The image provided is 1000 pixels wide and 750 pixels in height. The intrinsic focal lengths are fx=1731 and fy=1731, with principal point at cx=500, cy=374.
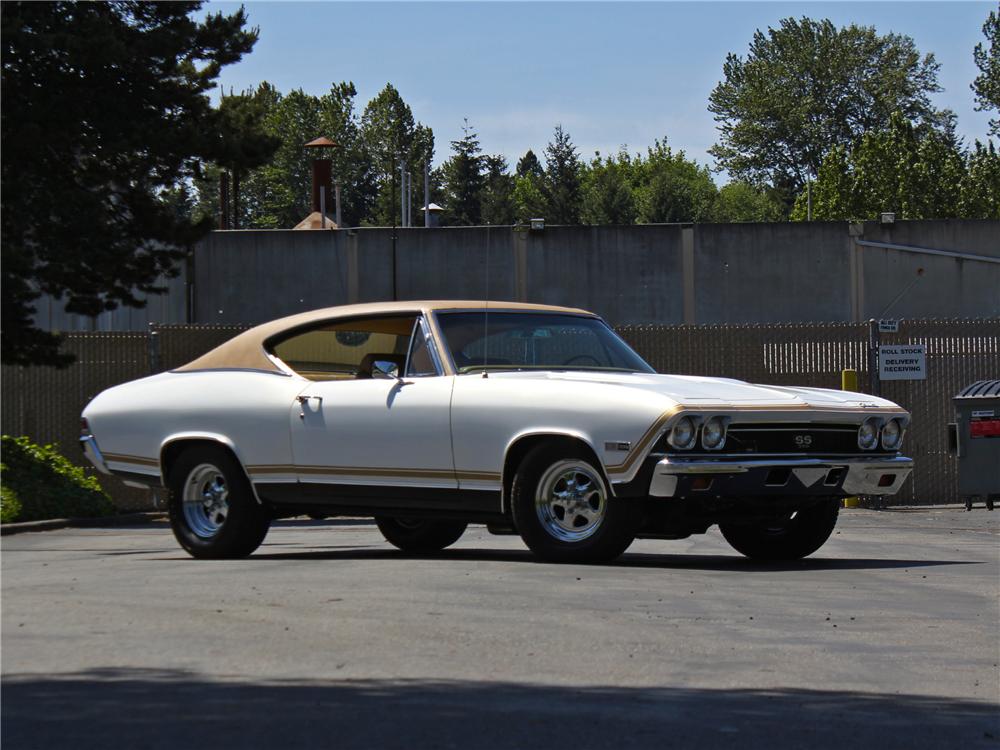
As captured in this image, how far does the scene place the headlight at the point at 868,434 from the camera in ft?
32.9

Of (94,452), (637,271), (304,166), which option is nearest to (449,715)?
(94,452)

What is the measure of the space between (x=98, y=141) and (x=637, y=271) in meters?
27.2

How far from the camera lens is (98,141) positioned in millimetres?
20000

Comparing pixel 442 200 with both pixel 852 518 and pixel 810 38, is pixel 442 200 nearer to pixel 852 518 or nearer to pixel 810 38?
pixel 810 38

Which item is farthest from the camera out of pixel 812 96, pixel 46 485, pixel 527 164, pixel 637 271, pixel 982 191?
pixel 527 164

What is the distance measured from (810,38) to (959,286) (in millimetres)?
63516

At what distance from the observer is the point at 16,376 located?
1827 cm

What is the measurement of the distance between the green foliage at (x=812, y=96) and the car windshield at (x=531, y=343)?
9582 centimetres

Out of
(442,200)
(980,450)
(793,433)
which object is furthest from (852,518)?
(442,200)

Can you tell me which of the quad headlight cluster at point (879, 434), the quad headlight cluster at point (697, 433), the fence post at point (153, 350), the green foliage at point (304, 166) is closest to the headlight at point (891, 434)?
the quad headlight cluster at point (879, 434)

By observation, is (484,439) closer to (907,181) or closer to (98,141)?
(98,141)

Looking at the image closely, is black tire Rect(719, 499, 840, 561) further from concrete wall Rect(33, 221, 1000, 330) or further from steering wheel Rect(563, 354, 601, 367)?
concrete wall Rect(33, 221, 1000, 330)

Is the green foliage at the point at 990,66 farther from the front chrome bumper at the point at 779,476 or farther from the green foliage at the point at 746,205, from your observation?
the front chrome bumper at the point at 779,476

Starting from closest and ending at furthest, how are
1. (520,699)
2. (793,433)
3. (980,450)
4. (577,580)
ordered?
(520,699)
(577,580)
(793,433)
(980,450)
